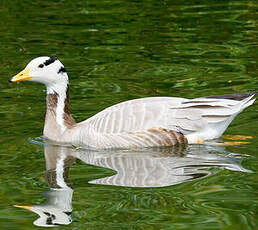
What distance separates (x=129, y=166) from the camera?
32.1 feet

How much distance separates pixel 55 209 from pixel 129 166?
180 cm

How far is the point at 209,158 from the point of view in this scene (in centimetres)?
1004

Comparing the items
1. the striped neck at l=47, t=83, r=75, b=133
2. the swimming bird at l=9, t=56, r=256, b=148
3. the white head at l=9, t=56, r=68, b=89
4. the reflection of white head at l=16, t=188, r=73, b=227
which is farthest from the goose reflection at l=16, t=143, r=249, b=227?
the white head at l=9, t=56, r=68, b=89

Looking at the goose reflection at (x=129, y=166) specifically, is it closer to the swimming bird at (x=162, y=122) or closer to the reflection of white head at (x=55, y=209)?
the reflection of white head at (x=55, y=209)

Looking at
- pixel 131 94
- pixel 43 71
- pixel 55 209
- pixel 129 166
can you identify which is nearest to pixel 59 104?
pixel 43 71

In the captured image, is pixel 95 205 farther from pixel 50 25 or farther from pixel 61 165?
pixel 50 25

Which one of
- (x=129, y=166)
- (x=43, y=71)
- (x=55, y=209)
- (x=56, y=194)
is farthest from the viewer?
(x=43, y=71)

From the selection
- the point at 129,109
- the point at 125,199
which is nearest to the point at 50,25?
the point at 129,109

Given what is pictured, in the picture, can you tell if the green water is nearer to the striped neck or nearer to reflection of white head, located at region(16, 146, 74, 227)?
reflection of white head, located at region(16, 146, 74, 227)

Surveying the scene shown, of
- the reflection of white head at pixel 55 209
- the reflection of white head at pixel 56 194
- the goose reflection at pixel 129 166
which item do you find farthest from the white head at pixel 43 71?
the reflection of white head at pixel 55 209

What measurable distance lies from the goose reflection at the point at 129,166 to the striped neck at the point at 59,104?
1.54 ft

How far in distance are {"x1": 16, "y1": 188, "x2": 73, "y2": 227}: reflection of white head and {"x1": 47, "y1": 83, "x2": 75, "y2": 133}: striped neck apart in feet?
8.46

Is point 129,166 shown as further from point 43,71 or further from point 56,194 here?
point 43,71

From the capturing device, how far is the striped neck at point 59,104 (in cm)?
1138
